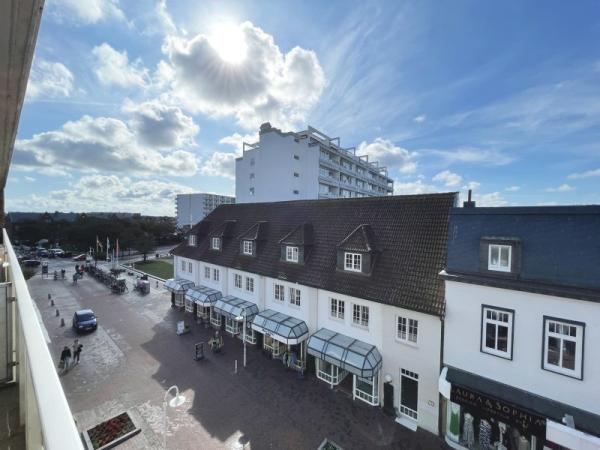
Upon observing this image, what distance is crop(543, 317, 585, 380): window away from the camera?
363 inches

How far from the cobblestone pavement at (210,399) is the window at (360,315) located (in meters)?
3.78

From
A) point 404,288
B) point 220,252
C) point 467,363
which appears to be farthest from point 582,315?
point 220,252

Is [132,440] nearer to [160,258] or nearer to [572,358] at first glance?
[572,358]

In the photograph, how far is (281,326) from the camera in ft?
53.8

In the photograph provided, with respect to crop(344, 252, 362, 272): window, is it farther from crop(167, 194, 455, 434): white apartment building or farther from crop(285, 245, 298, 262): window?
crop(285, 245, 298, 262): window

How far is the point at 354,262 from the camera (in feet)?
51.2

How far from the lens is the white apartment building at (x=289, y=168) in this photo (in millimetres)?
44250

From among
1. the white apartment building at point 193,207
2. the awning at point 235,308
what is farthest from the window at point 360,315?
the white apartment building at point 193,207

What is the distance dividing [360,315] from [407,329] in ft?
7.88

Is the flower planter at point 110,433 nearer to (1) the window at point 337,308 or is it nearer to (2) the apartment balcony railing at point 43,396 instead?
(1) the window at point 337,308

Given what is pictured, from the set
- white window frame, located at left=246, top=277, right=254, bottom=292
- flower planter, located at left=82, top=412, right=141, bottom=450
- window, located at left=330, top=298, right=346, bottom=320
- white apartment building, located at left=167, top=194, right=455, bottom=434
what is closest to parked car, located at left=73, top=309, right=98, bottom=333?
white apartment building, located at left=167, top=194, right=455, bottom=434

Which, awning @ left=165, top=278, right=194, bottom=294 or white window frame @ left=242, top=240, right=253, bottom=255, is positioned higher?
white window frame @ left=242, top=240, right=253, bottom=255

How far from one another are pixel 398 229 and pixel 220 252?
14.4 meters

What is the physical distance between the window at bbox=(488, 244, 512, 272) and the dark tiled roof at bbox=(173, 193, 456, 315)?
2269mm
